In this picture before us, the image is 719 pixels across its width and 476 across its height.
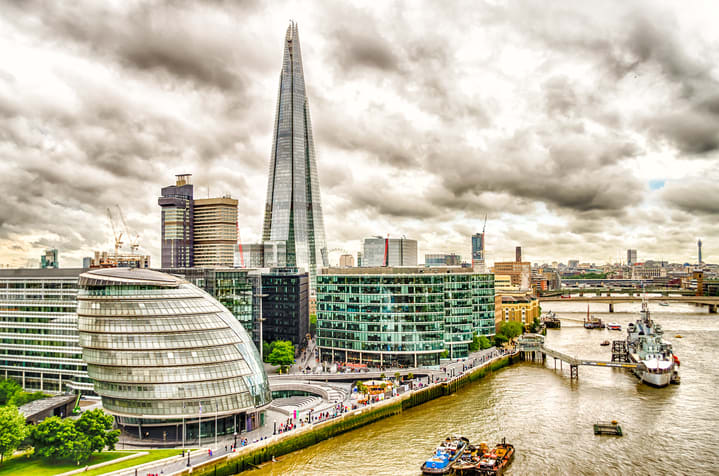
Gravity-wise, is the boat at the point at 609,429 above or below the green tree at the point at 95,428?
below

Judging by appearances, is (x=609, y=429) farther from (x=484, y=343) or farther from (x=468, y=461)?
(x=484, y=343)

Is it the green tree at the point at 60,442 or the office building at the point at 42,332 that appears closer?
the green tree at the point at 60,442

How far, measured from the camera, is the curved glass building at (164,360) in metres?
56.3

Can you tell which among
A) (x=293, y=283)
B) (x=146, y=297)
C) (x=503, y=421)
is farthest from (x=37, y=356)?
(x=503, y=421)

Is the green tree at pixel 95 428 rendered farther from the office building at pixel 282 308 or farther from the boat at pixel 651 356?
the boat at pixel 651 356

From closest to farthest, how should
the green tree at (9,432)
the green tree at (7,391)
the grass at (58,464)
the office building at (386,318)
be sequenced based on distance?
the grass at (58,464), the green tree at (9,432), the green tree at (7,391), the office building at (386,318)

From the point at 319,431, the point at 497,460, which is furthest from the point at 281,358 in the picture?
the point at 497,460

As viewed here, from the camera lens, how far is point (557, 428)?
62.7 m

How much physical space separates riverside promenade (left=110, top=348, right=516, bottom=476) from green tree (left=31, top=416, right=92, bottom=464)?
431 centimetres

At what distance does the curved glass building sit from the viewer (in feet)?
185

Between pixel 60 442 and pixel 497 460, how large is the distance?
39.0 m

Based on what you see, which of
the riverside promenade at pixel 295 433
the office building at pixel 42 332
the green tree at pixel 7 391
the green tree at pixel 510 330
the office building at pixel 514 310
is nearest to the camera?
the riverside promenade at pixel 295 433

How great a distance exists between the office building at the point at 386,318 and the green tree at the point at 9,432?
56484 mm

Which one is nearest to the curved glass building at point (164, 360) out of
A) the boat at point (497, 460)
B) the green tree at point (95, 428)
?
the green tree at point (95, 428)
